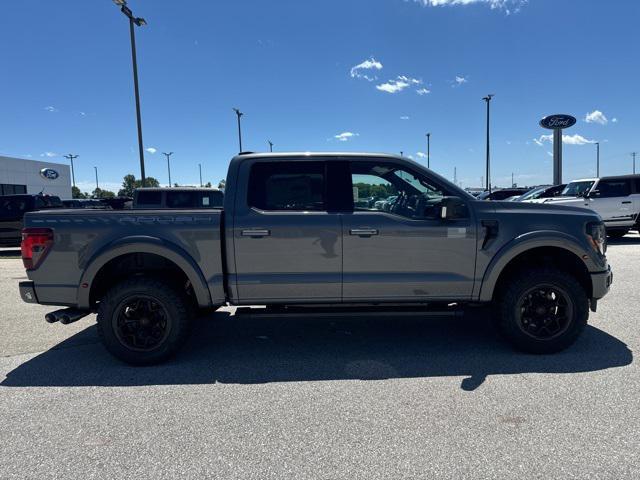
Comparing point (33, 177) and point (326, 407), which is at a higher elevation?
point (33, 177)

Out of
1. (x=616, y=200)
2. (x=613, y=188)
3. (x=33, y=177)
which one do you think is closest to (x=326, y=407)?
(x=616, y=200)

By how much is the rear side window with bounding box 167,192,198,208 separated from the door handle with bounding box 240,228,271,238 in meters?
7.28

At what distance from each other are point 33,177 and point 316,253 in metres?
55.5

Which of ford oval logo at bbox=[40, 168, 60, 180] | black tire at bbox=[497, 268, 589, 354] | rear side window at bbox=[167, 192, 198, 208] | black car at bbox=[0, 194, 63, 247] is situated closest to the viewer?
black tire at bbox=[497, 268, 589, 354]

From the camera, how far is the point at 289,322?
5.07 metres

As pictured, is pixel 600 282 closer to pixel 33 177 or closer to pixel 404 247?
pixel 404 247

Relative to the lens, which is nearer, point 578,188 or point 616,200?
point 616,200

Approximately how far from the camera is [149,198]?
401 inches

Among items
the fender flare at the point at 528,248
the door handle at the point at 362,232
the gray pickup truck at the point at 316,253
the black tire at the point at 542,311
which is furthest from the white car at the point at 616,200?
the door handle at the point at 362,232

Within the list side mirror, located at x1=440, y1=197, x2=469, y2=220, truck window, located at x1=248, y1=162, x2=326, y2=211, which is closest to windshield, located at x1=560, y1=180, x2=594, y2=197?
side mirror, located at x1=440, y1=197, x2=469, y2=220

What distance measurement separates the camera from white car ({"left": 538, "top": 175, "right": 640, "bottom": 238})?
1253 centimetres

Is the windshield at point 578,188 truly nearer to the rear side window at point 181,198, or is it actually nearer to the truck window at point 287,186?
the rear side window at point 181,198

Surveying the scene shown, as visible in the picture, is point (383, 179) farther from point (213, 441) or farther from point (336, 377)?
point (213, 441)

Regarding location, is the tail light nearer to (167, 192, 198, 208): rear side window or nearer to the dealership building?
(167, 192, 198, 208): rear side window
